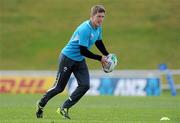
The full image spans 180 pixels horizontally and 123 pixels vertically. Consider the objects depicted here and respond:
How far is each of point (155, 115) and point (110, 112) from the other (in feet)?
4.42

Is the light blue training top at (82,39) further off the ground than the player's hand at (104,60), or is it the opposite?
the light blue training top at (82,39)

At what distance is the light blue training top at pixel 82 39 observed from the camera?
15945 mm

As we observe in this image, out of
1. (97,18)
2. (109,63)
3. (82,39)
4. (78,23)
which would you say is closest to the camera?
(97,18)

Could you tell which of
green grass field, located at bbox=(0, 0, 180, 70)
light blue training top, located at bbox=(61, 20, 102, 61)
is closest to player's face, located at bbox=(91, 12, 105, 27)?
light blue training top, located at bbox=(61, 20, 102, 61)

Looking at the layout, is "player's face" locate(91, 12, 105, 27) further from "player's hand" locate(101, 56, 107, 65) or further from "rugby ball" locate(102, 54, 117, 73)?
"rugby ball" locate(102, 54, 117, 73)

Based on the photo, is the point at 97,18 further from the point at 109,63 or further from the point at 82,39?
the point at 109,63

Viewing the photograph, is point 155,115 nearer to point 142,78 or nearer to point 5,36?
point 142,78

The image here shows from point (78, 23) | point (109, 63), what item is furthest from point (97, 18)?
point (78, 23)

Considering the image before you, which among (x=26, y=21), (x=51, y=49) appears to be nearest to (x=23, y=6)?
(x=26, y=21)

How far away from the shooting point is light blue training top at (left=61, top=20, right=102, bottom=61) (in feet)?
52.3

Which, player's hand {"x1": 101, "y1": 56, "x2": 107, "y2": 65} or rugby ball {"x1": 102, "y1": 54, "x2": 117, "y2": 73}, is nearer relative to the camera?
player's hand {"x1": 101, "y1": 56, "x2": 107, "y2": 65}

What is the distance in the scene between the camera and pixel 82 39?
52.4 feet

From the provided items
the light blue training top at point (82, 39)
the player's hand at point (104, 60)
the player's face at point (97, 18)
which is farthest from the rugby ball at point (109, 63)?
the player's face at point (97, 18)

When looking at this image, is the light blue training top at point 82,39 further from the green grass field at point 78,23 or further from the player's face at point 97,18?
the green grass field at point 78,23
